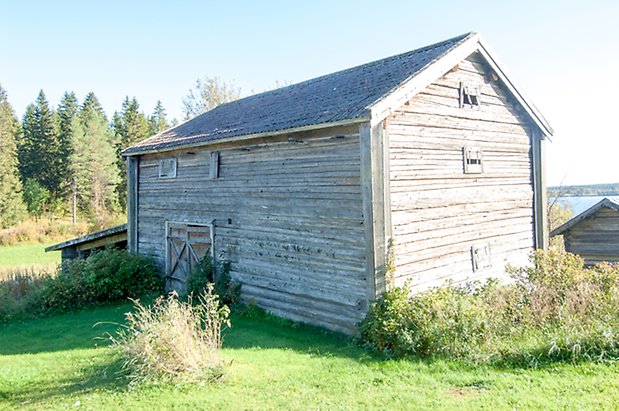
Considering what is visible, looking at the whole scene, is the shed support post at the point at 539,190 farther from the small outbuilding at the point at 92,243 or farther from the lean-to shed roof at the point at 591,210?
the small outbuilding at the point at 92,243

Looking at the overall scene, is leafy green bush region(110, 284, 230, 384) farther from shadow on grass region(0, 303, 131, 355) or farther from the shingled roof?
the shingled roof

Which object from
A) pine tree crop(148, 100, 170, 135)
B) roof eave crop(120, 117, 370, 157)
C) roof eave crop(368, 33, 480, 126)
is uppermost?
pine tree crop(148, 100, 170, 135)

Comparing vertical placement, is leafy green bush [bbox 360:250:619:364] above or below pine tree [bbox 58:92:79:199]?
below

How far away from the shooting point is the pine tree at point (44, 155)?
4669 cm

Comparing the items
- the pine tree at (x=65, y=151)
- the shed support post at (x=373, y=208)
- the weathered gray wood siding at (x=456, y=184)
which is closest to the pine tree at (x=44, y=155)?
the pine tree at (x=65, y=151)

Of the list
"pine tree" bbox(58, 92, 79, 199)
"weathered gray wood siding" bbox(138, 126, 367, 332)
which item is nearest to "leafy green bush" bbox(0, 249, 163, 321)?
"weathered gray wood siding" bbox(138, 126, 367, 332)

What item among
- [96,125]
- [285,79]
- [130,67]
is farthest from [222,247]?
[96,125]

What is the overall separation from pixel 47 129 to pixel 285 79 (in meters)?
28.8

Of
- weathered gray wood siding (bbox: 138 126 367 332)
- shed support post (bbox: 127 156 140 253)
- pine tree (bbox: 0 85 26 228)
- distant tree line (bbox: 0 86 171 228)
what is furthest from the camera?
distant tree line (bbox: 0 86 171 228)

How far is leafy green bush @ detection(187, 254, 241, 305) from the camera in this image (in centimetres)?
1184

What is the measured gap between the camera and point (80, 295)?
13883 mm

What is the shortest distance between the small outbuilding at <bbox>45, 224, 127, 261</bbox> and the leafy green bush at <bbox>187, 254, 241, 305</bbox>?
6.19 m

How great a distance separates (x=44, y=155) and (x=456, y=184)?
4880 centimetres

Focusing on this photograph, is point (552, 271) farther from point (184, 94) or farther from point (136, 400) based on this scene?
point (184, 94)
